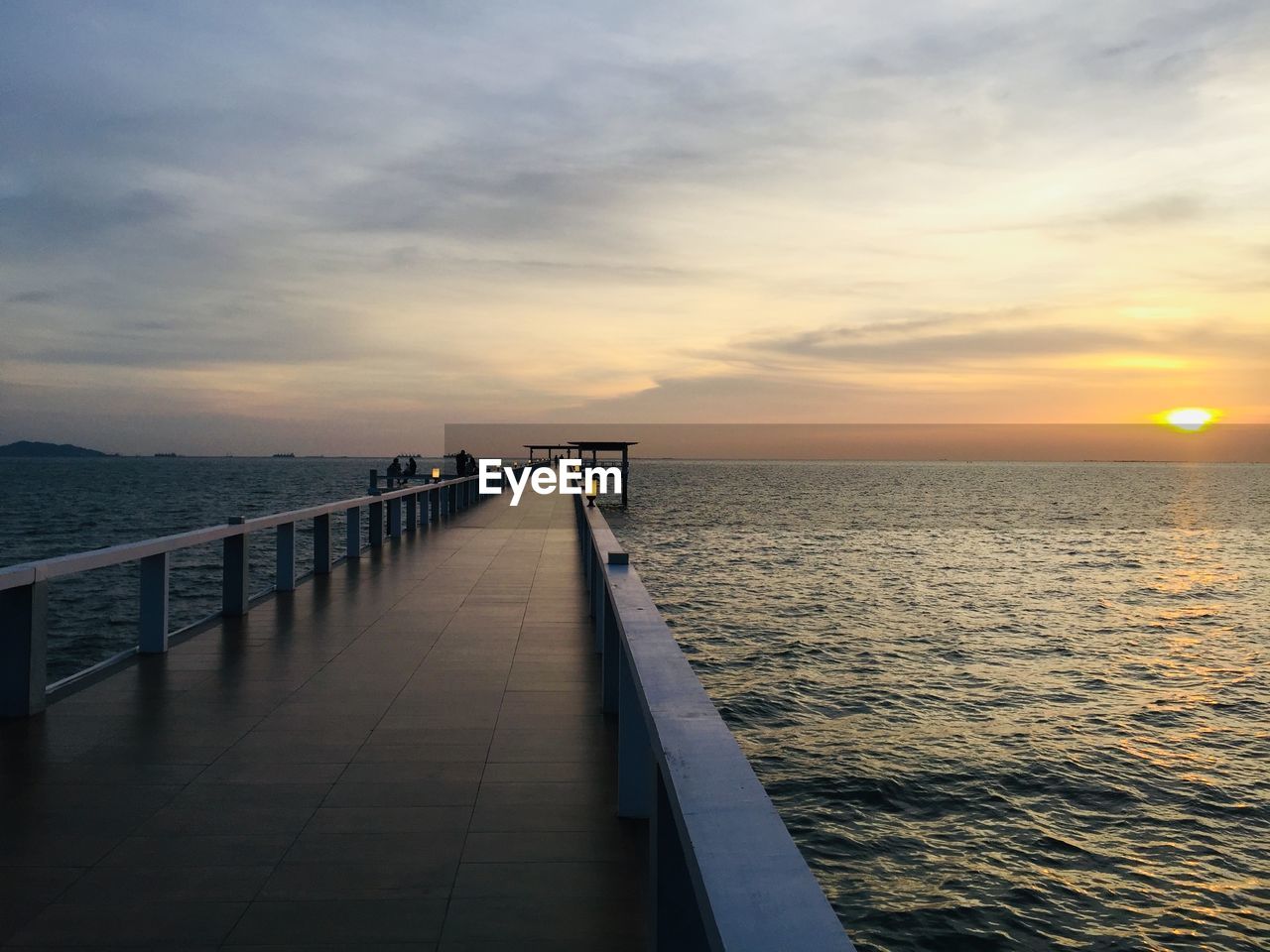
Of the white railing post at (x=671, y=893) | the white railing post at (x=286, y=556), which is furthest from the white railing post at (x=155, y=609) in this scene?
the white railing post at (x=671, y=893)

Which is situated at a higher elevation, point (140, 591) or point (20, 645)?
point (20, 645)

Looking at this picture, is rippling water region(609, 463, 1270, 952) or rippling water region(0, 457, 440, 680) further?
rippling water region(0, 457, 440, 680)

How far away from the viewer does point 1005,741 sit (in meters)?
12.5

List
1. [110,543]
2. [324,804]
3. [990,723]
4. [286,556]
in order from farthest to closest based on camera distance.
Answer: [110,543] < [990,723] < [286,556] < [324,804]

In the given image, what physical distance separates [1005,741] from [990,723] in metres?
0.89

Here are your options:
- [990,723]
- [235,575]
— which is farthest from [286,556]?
[990,723]

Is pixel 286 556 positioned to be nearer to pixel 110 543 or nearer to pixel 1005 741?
pixel 1005 741

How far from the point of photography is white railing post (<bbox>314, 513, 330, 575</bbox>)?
1135cm

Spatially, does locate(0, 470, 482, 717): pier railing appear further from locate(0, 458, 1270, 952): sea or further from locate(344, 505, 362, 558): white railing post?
locate(0, 458, 1270, 952): sea

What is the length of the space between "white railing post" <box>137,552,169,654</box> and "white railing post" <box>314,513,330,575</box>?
423cm

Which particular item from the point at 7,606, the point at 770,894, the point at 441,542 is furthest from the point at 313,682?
the point at 441,542

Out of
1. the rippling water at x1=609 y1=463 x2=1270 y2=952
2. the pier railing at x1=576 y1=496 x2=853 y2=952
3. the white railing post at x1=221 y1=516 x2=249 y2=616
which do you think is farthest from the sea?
the white railing post at x1=221 y1=516 x2=249 y2=616

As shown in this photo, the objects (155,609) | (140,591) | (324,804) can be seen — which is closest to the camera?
(324,804)

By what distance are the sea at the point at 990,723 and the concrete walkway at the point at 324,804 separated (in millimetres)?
4029
